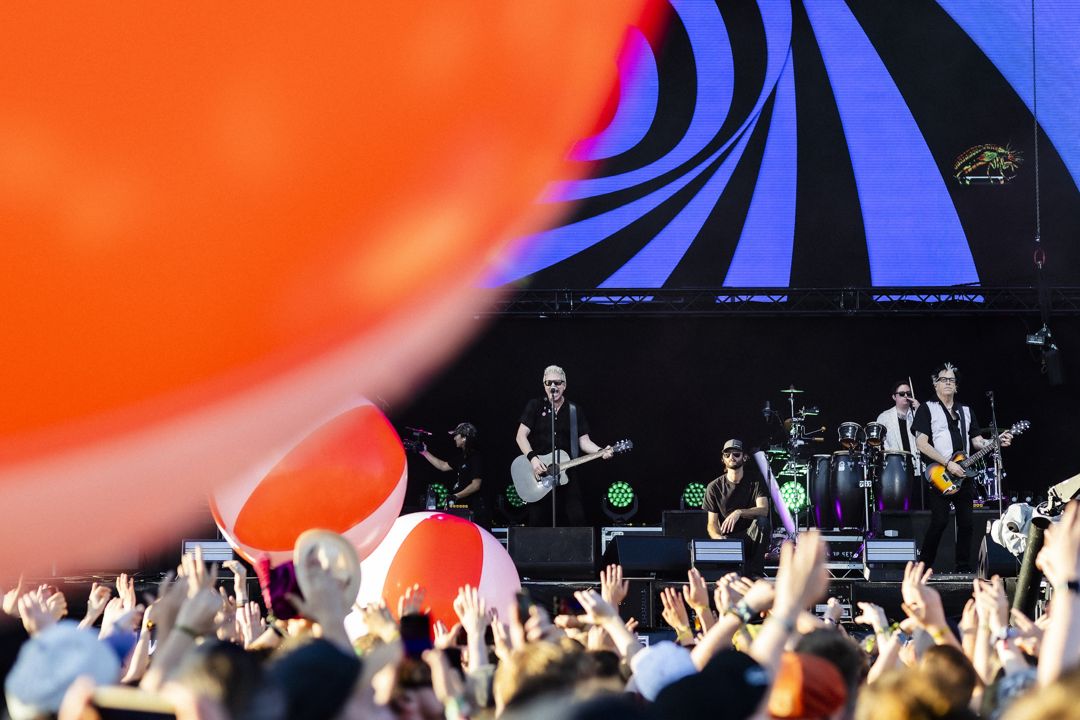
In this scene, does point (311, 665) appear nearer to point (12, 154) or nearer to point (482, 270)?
point (12, 154)

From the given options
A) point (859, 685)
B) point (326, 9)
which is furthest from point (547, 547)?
point (859, 685)

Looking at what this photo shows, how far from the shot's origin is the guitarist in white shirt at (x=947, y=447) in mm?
10516

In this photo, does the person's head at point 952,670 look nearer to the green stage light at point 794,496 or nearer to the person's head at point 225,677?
the person's head at point 225,677

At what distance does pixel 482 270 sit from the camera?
11.6 m

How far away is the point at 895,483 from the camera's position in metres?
11.3

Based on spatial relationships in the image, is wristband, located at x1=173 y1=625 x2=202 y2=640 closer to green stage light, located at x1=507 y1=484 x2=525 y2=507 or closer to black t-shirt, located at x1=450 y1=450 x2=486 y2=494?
black t-shirt, located at x1=450 y1=450 x2=486 y2=494

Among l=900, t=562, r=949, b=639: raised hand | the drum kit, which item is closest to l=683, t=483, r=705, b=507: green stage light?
the drum kit

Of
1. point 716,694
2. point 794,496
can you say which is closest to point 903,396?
point 794,496

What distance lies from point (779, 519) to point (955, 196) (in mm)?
3274

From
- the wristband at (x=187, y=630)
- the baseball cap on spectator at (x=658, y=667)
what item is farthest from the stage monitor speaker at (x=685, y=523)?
the wristband at (x=187, y=630)

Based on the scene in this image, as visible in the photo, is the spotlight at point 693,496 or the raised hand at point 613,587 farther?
the spotlight at point 693,496

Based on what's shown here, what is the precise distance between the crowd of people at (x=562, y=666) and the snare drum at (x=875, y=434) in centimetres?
757

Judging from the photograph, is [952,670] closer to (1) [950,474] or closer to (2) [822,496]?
(1) [950,474]

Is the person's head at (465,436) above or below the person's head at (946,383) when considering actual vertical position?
below
